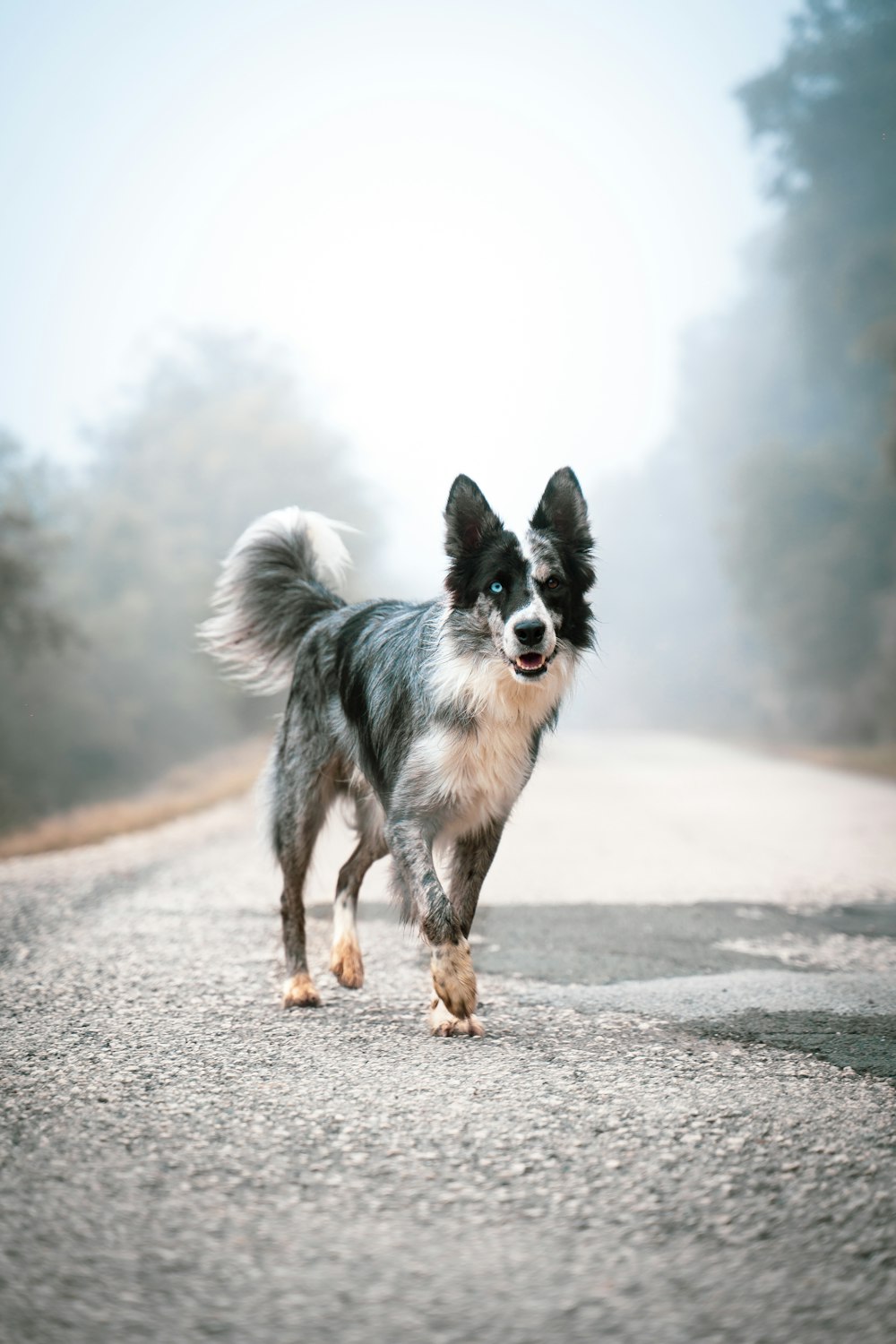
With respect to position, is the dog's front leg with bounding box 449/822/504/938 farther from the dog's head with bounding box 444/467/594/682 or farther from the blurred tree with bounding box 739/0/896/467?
the blurred tree with bounding box 739/0/896/467

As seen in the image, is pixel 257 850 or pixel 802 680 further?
pixel 802 680

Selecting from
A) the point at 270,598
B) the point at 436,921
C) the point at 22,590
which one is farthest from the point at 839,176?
the point at 436,921

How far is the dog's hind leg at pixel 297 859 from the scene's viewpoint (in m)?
5.09

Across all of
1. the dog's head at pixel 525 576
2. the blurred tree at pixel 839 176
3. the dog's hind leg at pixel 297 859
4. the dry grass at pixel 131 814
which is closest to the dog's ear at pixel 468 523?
the dog's head at pixel 525 576

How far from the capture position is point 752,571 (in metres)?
35.3

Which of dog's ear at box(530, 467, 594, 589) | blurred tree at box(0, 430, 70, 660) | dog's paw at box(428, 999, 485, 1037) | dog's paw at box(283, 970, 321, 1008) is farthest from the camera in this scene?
blurred tree at box(0, 430, 70, 660)

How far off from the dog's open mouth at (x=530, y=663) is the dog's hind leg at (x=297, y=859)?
1589mm

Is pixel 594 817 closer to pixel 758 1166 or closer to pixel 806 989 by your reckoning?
pixel 806 989

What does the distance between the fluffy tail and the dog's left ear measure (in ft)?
5.99

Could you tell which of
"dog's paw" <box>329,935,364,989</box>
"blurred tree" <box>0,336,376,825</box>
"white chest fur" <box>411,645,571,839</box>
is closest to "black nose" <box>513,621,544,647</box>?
"white chest fur" <box>411,645,571,839</box>

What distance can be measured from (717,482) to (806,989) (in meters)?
50.8

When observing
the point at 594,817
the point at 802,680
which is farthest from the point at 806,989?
the point at 802,680

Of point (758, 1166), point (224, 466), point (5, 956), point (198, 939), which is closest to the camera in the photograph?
point (758, 1166)

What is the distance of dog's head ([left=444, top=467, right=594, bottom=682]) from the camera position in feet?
15.3
